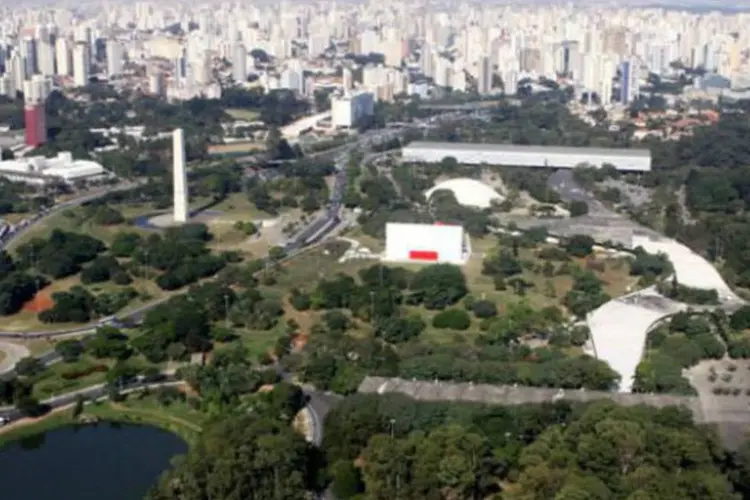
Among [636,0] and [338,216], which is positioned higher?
[636,0]

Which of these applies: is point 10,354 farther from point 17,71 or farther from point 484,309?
point 17,71

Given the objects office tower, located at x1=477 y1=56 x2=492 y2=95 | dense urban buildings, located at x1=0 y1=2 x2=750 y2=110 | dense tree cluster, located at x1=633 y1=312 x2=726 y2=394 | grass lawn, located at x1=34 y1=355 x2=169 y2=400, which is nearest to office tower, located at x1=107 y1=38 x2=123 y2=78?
dense urban buildings, located at x1=0 y1=2 x2=750 y2=110

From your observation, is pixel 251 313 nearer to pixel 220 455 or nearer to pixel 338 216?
pixel 220 455

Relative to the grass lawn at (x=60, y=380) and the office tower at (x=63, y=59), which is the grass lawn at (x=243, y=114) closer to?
the office tower at (x=63, y=59)

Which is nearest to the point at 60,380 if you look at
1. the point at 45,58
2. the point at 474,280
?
the point at 474,280

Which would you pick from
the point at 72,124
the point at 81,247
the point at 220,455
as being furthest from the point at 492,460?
the point at 72,124

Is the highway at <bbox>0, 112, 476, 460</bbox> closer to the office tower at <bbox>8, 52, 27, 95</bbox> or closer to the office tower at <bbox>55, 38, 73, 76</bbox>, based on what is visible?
the office tower at <bbox>8, 52, 27, 95</bbox>
